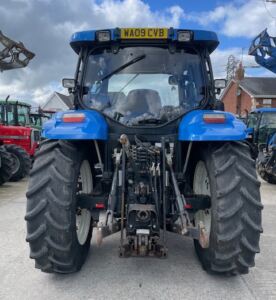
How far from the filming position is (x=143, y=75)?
4309 millimetres

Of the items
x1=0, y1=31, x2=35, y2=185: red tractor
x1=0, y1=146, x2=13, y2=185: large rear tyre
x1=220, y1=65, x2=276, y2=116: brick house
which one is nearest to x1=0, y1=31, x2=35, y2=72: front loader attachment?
x1=0, y1=31, x2=35, y2=185: red tractor

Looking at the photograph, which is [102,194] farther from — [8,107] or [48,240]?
[8,107]

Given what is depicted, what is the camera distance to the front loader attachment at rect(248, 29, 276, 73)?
1416 cm

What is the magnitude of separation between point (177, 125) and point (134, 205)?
0.97 metres

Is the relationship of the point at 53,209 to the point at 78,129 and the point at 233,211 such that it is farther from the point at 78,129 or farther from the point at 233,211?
the point at 233,211

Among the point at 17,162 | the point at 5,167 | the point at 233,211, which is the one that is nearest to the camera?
the point at 233,211

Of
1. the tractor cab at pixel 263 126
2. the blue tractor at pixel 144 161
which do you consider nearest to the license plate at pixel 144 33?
the blue tractor at pixel 144 161

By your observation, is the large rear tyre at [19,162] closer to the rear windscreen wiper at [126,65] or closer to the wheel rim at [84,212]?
the wheel rim at [84,212]

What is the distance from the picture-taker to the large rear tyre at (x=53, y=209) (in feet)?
11.6

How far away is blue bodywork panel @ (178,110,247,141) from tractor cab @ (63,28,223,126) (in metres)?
0.42

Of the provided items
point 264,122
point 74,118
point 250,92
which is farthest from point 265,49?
point 250,92

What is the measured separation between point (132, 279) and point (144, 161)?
1.12 m

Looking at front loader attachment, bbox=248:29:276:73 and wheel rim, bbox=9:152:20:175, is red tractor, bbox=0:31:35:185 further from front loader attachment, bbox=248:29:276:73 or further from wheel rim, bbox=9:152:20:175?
front loader attachment, bbox=248:29:276:73

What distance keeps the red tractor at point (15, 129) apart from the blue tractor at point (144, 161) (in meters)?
6.96
